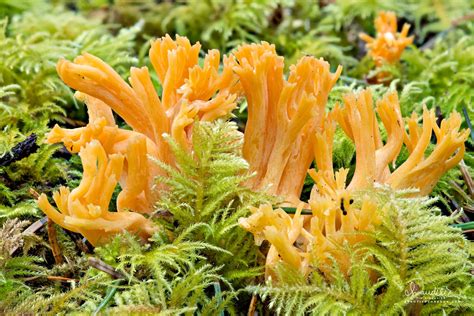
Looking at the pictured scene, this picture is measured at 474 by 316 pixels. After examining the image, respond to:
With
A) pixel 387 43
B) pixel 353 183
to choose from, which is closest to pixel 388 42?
pixel 387 43

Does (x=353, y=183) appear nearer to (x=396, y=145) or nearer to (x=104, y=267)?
(x=396, y=145)

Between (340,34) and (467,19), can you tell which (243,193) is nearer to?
(340,34)

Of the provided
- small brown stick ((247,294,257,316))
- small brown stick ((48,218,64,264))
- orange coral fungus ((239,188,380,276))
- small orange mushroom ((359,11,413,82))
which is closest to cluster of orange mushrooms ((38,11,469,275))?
orange coral fungus ((239,188,380,276))

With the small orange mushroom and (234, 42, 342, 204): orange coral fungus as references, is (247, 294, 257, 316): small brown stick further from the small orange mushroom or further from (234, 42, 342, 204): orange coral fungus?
the small orange mushroom

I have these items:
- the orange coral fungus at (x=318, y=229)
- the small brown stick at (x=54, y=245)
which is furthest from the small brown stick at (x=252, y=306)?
the small brown stick at (x=54, y=245)

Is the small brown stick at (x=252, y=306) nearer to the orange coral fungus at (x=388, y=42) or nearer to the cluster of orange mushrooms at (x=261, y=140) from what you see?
the cluster of orange mushrooms at (x=261, y=140)

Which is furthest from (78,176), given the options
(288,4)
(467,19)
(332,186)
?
(467,19)
